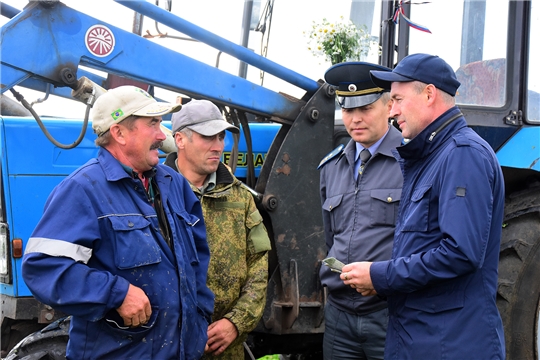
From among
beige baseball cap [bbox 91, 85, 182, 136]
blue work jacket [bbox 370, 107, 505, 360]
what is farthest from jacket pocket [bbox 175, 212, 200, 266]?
blue work jacket [bbox 370, 107, 505, 360]

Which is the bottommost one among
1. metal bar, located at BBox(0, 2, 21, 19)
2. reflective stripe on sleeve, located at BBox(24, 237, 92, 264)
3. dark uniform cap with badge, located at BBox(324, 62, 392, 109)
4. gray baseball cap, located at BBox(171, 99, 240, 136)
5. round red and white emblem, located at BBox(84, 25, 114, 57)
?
reflective stripe on sleeve, located at BBox(24, 237, 92, 264)

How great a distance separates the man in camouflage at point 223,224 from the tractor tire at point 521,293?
1.45m

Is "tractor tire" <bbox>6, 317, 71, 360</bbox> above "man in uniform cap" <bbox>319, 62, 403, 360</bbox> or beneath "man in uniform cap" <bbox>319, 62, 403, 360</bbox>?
beneath

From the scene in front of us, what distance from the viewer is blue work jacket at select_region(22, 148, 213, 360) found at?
6.97ft

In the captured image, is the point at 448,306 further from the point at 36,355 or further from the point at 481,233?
the point at 36,355

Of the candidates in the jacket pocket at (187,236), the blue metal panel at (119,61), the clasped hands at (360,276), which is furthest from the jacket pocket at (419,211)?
the blue metal panel at (119,61)

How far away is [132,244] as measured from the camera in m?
2.22

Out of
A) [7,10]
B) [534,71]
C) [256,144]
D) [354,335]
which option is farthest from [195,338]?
[534,71]

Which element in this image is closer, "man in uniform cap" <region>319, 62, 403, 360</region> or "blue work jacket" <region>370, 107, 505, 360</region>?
"blue work jacket" <region>370, 107, 505, 360</region>

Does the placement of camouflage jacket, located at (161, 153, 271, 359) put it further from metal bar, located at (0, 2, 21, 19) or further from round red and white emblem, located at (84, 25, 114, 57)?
metal bar, located at (0, 2, 21, 19)

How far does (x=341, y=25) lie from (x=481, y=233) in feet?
6.73

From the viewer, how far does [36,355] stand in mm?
3139

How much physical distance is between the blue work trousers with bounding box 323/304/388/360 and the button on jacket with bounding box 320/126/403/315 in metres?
0.03

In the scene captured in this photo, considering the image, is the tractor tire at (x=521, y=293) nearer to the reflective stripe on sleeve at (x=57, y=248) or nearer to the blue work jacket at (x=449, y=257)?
the blue work jacket at (x=449, y=257)
